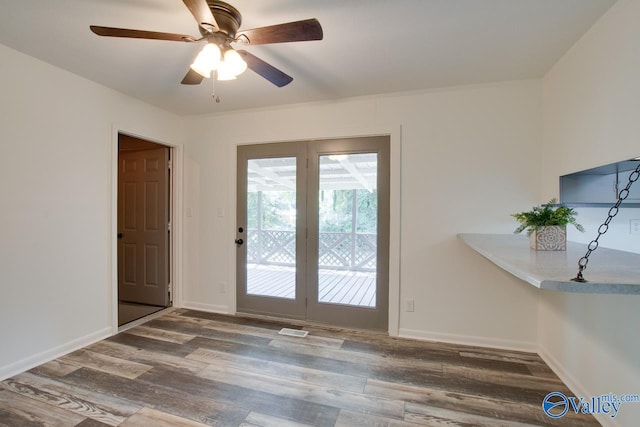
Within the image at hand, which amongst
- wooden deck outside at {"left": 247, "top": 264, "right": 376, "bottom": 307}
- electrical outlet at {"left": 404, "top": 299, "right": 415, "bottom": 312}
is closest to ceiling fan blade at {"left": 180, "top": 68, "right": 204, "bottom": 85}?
wooden deck outside at {"left": 247, "top": 264, "right": 376, "bottom": 307}

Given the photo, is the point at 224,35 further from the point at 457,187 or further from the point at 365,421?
the point at 365,421

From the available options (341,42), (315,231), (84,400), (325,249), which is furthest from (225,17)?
(84,400)

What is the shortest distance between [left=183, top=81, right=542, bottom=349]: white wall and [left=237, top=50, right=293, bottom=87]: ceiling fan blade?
3.62 feet

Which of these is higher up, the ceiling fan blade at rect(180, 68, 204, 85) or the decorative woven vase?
the ceiling fan blade at rect(180, 68, 204, 85)

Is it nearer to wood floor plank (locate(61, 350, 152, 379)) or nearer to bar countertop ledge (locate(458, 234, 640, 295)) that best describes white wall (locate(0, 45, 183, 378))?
wood floor plank (locate(61, 350, 152, 379))

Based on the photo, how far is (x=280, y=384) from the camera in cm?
199

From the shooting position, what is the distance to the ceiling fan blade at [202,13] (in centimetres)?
121

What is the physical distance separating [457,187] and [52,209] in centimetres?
348

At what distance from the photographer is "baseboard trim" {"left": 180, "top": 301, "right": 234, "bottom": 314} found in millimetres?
3340

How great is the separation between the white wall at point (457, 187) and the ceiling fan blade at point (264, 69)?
1.10 m

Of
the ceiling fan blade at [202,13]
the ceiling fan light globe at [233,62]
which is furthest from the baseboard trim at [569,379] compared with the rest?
the ceiling fan blade at [202,13]

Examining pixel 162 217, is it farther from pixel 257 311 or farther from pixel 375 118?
pixel 375 118

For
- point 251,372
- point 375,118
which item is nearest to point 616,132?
point 375,118

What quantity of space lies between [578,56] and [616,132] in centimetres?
69
